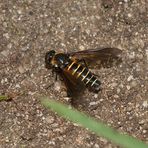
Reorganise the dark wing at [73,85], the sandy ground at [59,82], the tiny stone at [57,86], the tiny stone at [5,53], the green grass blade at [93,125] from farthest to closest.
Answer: the tiny stone at [5,53]
the tiny stone at [57,86]
the sandy ground at [59,82]
the dark wing at [73,85]
the green grass blade at [93,125]

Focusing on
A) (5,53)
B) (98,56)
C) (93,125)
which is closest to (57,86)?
(98,56)

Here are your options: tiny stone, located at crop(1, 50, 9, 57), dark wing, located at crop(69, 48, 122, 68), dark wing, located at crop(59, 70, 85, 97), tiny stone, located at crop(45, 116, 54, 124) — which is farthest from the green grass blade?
tiny stone, located at crop(1, 50, 9, 57)

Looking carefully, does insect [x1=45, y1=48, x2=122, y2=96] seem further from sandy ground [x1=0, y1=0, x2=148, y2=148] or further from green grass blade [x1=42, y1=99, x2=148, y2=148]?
green grass blade [x1=42, y1=99, x2=148, y2=148]

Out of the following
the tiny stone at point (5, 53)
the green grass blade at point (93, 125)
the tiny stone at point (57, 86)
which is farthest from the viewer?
the tiny stone at point (5, 53)

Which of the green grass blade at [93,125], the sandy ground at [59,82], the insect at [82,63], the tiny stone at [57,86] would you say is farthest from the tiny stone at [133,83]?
the green grass blade at [93,125]

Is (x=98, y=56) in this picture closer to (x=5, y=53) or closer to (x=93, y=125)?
(x=5, y=53)

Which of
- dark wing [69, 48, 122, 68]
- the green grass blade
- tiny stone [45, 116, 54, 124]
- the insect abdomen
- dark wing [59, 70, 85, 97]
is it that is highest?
dark wing [69, 48, 122, 68]

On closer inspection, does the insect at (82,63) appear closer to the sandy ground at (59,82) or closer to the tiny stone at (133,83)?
the sandy ground at (59,82)
